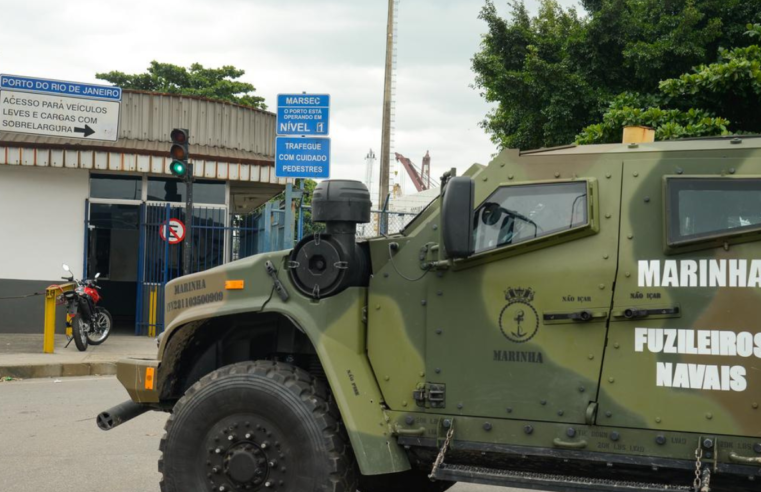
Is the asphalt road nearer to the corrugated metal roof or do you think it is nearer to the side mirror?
the side mirror

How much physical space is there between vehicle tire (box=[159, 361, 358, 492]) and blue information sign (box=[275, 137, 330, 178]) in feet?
26.3

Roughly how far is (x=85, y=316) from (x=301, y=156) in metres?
5.00

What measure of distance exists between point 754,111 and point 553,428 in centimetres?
1053

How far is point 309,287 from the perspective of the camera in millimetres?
5020

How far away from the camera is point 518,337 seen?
4574 millimetres

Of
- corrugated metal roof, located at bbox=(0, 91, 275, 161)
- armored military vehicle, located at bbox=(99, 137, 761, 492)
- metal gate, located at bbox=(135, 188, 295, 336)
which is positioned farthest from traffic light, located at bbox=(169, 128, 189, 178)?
armored military vehicle, located at bbox=(99, 137, 761, 492)

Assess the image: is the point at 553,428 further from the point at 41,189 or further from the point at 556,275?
the point at 41,189

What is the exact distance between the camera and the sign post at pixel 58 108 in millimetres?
15172

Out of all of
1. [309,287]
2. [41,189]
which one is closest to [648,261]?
[309,287]

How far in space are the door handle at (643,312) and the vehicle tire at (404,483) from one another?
1884mm

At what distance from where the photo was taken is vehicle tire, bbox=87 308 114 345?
50.5 feet

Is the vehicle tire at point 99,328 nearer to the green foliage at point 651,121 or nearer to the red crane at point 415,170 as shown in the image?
the green foliage at point 651,121

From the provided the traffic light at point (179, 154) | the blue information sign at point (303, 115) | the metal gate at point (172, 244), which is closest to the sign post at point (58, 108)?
the metal gate at point (172, 244)

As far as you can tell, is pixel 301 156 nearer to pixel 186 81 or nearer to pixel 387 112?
pixel 387 112
